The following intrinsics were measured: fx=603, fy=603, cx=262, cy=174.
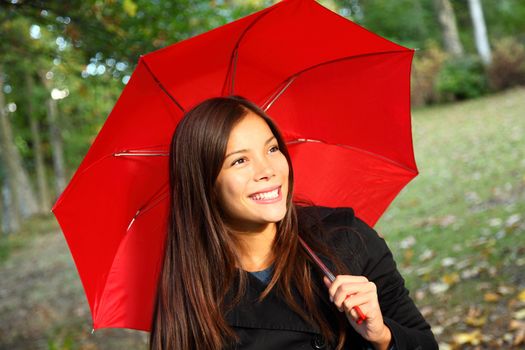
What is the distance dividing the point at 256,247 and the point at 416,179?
943 centimetres

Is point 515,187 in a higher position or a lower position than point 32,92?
lower

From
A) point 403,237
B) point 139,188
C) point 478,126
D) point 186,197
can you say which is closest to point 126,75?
point 139,188

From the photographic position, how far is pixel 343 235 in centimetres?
239

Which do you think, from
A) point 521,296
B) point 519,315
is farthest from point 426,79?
point 519,315

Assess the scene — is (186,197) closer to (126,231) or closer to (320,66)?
(126,231)

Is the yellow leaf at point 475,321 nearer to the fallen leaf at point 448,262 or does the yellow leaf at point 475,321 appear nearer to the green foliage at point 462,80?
the fallen leaf at point 448,262

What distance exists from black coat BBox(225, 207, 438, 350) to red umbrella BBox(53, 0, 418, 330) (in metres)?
0.63

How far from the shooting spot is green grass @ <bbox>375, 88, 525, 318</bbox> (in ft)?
18.4

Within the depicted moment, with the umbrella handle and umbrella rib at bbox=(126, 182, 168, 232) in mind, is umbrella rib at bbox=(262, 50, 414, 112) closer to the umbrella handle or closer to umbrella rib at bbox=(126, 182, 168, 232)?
umbrella rib at bbox=(126, 182, 168, 232)

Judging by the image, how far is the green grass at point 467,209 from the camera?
221 inches

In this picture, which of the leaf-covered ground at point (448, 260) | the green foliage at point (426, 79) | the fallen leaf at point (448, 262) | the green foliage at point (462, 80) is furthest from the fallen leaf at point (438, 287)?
the green foliage at point (426, 79)

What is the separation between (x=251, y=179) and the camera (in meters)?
2.28

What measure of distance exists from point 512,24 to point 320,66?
30562 millimetres

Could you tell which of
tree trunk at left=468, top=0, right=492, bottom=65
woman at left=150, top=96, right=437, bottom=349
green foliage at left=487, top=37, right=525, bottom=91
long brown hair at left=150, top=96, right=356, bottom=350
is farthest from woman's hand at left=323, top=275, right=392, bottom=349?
tree trunk at left=468, top=0, right=492, bottom=65
